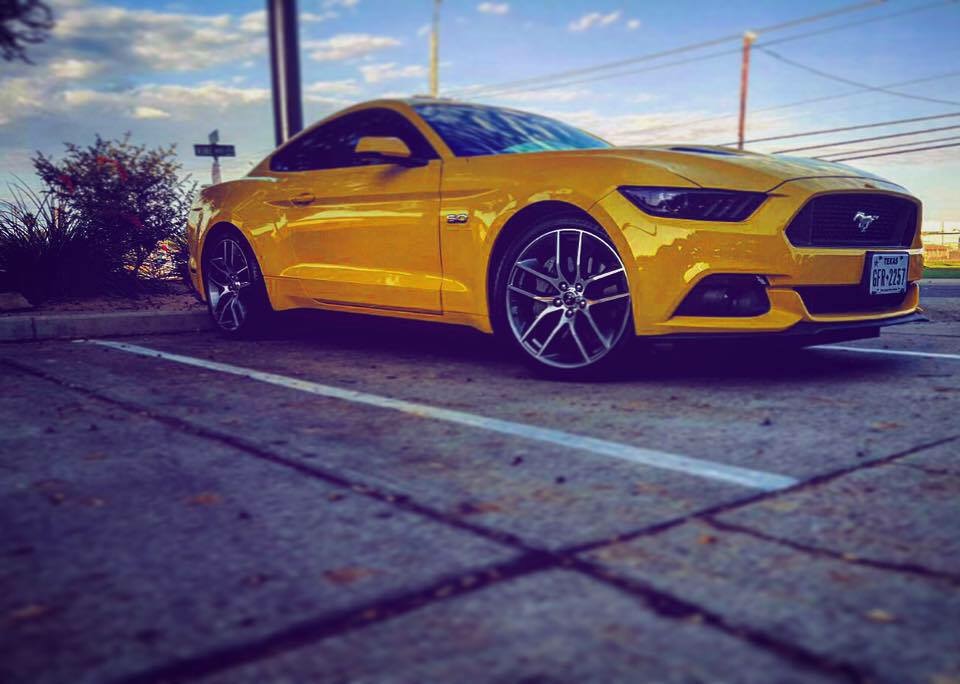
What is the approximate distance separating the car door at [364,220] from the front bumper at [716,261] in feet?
3.83

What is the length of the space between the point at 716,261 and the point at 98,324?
15.0 feet

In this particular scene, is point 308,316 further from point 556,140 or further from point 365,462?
point 365,462

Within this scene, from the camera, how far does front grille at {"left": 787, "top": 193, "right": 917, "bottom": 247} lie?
13.3ft

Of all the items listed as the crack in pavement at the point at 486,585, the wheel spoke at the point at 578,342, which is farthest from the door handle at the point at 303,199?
the crack in pavement at the point at 486,585

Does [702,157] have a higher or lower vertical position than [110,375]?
higher

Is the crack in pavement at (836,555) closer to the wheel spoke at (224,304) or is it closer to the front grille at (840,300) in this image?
the front grille at (840,300)

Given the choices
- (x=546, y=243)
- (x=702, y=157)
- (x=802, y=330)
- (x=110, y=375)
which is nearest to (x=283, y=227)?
(x=110, y=375)

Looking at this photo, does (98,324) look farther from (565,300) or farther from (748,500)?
(748,500)

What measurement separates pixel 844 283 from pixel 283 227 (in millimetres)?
3309

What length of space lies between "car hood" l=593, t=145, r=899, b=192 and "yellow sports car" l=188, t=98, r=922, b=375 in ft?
0.04

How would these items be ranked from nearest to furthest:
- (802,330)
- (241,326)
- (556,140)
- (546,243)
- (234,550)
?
(234,550), (802,330), (546,243), (556,140), (241,326)

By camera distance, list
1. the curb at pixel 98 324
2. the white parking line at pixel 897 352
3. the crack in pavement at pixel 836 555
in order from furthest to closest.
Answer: the curb at pixel 98 324 → the white parking line at pixel 897 352 → the crack in pavement at pixel 836 555

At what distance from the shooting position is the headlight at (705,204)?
3975mm

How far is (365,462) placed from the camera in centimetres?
276
